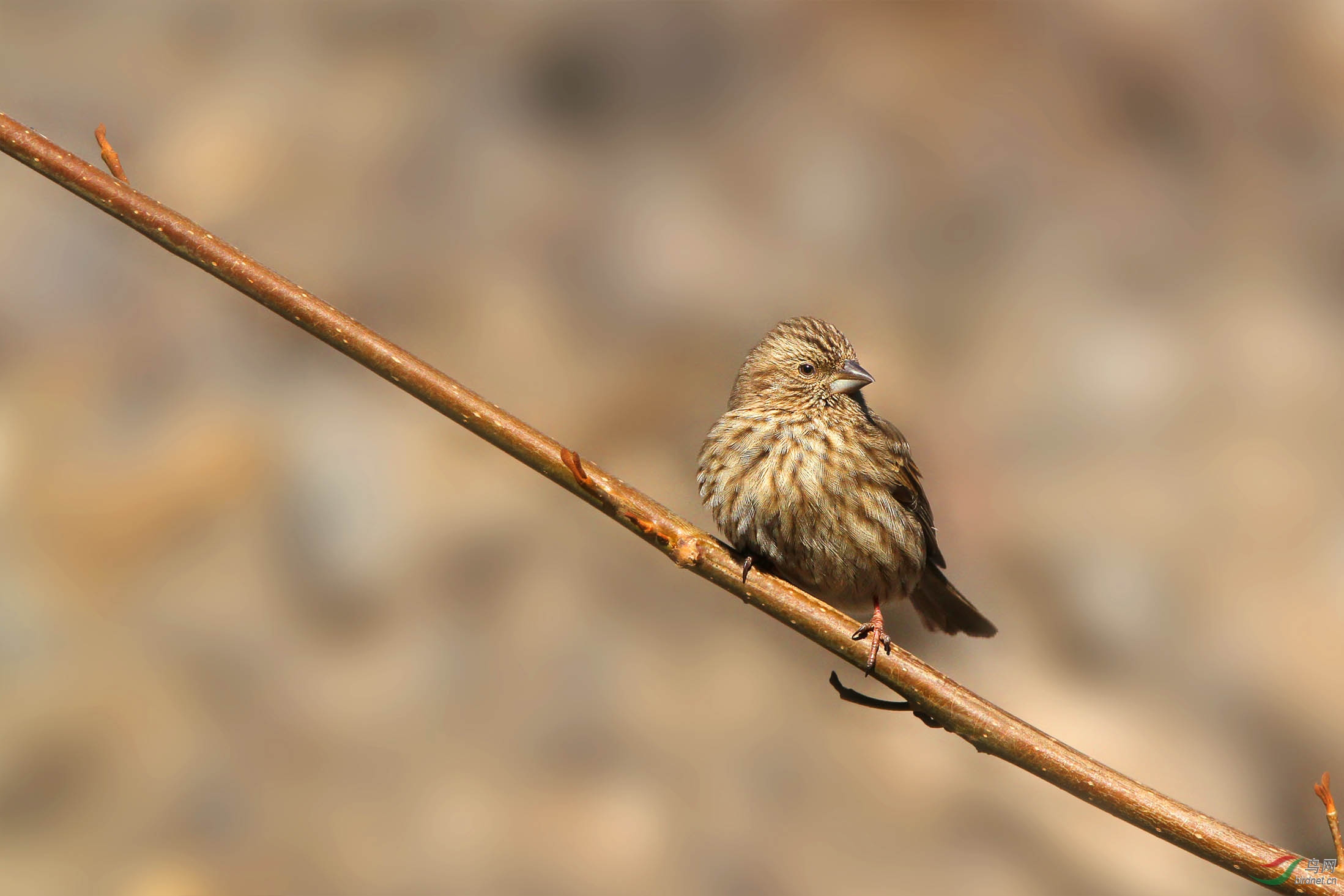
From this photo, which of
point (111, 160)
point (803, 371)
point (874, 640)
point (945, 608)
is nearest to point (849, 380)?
point (803, 371)

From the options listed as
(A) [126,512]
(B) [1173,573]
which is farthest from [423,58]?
(B) [1173,573]

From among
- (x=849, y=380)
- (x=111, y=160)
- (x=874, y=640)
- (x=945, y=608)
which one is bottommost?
(x=111, y=160)

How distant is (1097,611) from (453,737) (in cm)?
262

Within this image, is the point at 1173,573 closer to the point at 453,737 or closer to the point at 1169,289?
the point at 1169,289

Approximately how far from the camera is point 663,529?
3.20 metres

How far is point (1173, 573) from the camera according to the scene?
619 centimetres

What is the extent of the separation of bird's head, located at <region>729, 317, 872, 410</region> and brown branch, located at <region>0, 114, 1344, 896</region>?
1.18 meters

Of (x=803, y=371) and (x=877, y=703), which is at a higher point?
(x=803, y=371)

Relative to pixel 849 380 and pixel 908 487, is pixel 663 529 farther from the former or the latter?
pixel 908 487

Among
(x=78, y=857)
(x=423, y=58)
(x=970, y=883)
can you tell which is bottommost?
(x=78, y=857)

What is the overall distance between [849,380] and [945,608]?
866 mm

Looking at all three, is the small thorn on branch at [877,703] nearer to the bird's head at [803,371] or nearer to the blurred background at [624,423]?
the bird's head at [803,371]

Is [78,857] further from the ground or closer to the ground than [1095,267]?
closer to the ground

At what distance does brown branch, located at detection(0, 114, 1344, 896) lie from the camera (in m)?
2.78
